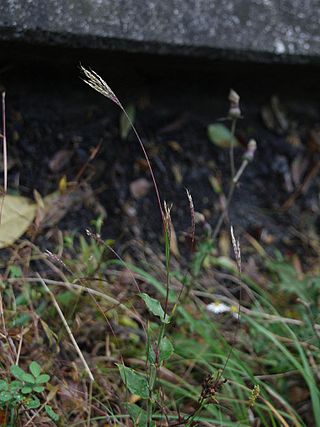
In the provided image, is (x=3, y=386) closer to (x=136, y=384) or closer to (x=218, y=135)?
(x=136, y=384)

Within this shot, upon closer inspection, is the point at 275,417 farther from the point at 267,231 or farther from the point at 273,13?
the point at 273,13

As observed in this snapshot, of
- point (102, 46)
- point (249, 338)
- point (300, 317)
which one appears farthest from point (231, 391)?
point (102, 46)

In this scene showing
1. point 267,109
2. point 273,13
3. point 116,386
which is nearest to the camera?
point 116,386

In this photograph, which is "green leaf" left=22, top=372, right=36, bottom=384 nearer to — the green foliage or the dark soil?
the green foliage

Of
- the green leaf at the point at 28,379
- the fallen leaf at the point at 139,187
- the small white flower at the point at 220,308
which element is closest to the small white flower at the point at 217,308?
the small white flower at the point at 220,308

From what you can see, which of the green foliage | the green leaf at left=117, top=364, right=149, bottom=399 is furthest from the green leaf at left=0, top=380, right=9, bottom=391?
the green leaf at left=117, top=364, right=149, bottom=399

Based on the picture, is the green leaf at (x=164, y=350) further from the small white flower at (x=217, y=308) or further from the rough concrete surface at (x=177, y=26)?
the rough concrete surface at (x=177, y=26)
